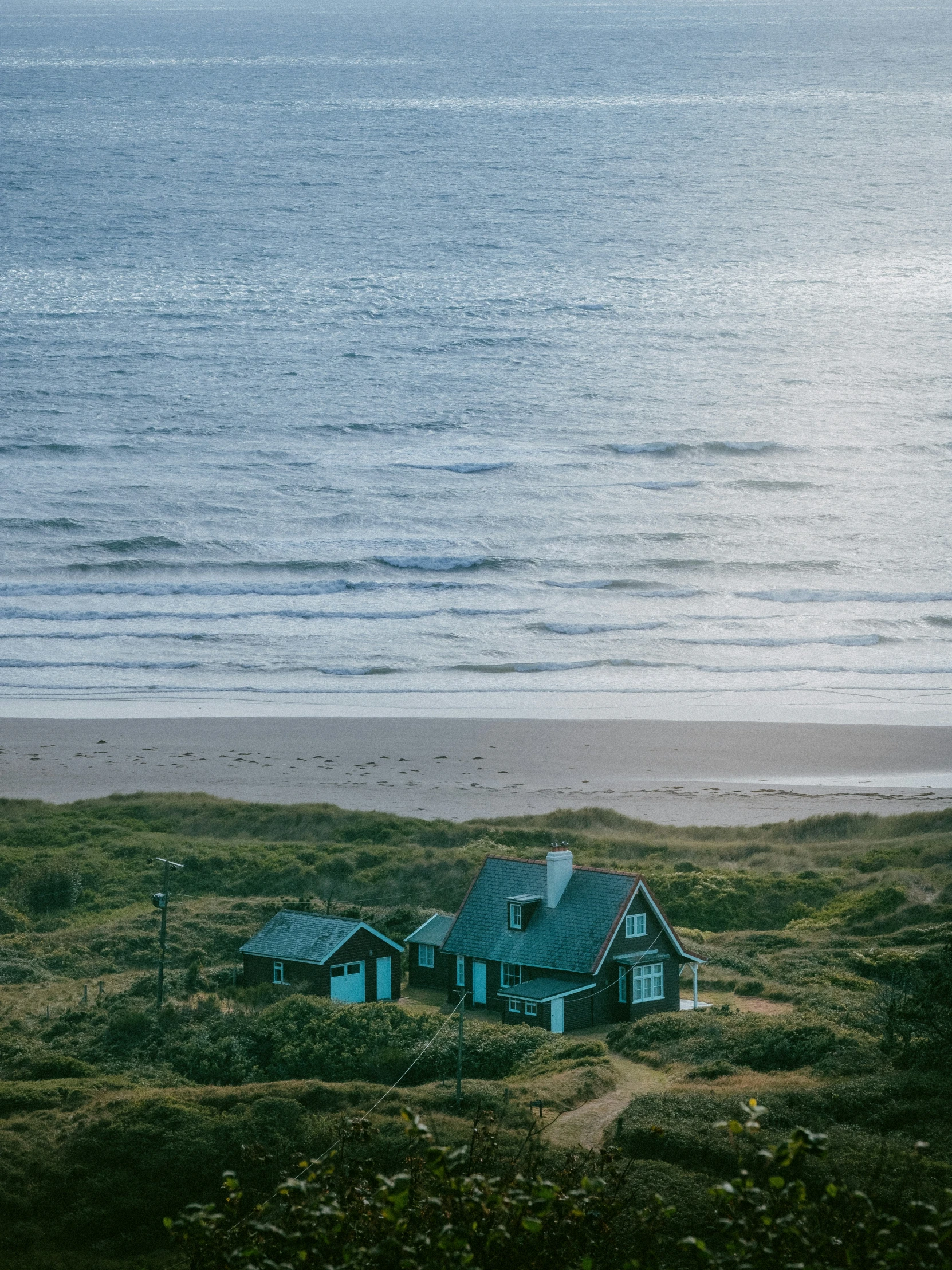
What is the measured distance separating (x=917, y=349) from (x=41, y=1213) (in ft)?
274

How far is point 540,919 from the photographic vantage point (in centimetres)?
2639

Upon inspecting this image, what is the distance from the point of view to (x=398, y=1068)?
22156 millimetres

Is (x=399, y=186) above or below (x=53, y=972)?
above

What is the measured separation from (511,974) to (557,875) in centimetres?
196

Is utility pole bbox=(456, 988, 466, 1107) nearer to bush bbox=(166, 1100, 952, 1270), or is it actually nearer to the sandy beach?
bush bbox=(166, 1100, 952, 1270)

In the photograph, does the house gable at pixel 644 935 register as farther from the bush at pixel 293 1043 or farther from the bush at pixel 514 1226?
the bush at pixel 514 1226

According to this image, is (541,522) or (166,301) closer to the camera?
(541,522)

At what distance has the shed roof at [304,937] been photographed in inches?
1030

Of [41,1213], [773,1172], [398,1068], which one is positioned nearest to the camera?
[773,1172]

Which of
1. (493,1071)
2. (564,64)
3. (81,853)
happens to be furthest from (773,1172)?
(564,64)

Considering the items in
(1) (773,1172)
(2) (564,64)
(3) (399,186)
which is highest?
(2) (564,64)

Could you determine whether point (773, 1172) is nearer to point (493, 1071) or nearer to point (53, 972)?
point (493, 1071)

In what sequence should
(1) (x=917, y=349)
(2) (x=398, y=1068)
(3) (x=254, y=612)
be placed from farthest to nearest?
(1) (x=917, y=349), (3) (x=254, y=612), (2) (x=398, y=1068)

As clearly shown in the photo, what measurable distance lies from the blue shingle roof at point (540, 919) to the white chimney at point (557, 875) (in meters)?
0.10
